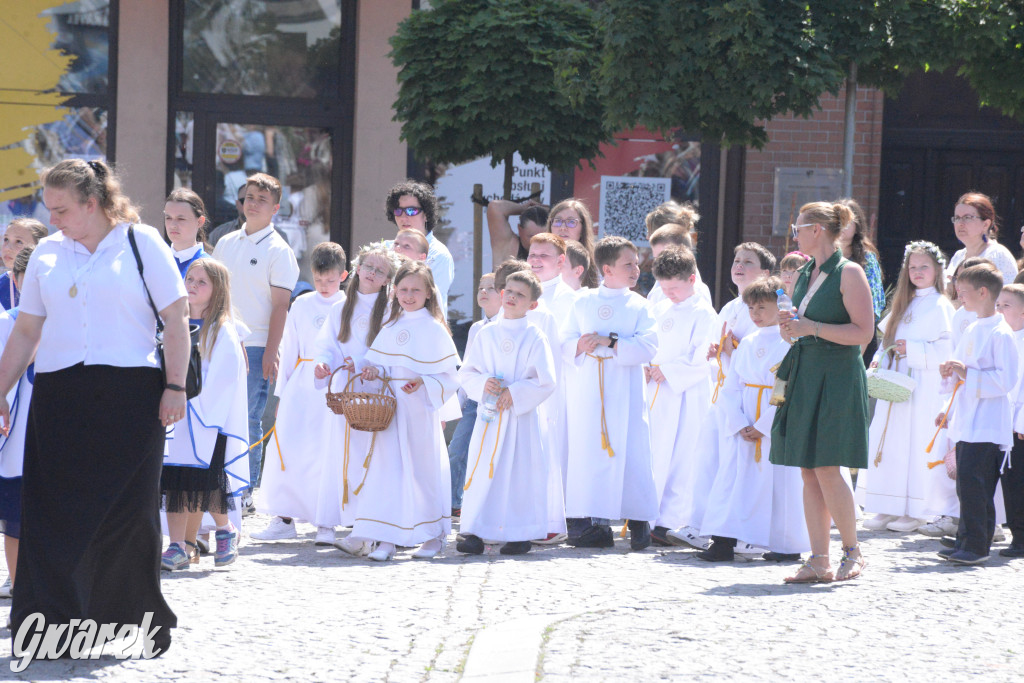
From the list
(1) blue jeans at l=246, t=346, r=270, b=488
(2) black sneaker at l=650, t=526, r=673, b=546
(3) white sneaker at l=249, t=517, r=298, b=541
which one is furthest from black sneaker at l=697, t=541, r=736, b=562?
(1) blue jeans at l=246, t=346, r=270, b=488

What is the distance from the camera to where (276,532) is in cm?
764

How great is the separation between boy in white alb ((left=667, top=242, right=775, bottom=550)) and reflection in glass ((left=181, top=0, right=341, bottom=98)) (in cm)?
702

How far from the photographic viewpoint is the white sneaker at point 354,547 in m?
7.02

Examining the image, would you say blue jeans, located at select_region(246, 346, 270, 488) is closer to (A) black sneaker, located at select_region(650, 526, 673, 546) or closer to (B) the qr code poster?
(A) black sneaker, located at select_region(650, 526, 673, 546)

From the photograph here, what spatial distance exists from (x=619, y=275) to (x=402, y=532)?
1.99m

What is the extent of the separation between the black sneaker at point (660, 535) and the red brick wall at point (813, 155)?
21.5 ft

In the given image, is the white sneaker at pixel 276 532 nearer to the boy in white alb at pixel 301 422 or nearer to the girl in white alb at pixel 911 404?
the boy in white alb at pixel 301 422

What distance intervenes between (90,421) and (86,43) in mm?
9640

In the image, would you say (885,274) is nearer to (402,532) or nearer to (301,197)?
(301,197)

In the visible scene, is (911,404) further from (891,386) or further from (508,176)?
(508,176)

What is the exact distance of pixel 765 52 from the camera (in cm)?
944

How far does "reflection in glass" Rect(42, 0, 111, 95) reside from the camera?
13.4 metres

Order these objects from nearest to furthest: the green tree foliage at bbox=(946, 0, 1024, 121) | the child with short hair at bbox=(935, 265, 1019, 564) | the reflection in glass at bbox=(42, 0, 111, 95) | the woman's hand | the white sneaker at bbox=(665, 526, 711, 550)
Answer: the woman's hand, the child with short hair at bbox=(935, 265, 1019, 564), the white sneaker at bbox=(665, 526, 711, 550), the green tree foliage at bbox=(946, 0, 1024, 121), the reflection in glass at bbox=(42, 0, 111, 95)

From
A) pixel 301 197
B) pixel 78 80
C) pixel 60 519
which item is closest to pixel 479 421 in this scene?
pixel 60 519
